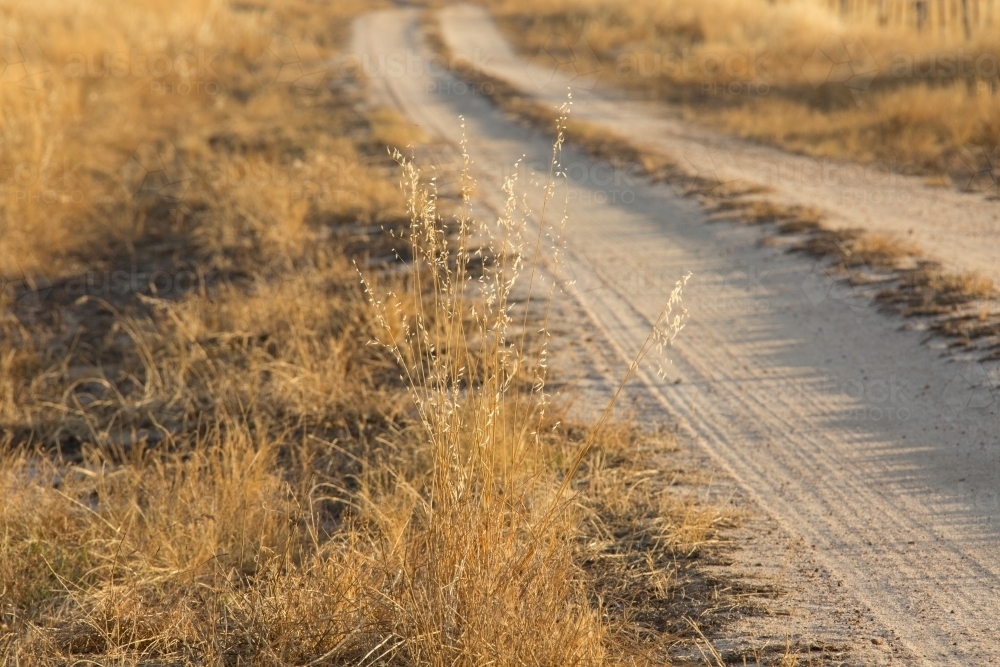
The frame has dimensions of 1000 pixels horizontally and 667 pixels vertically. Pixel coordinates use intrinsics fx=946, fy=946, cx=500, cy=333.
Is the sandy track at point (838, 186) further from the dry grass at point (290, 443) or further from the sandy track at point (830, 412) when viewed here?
the dry grass at point (290, 443)

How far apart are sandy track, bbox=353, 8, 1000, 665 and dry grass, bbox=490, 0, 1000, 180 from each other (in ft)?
7.57

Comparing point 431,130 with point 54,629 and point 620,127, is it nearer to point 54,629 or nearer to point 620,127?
point 620,127

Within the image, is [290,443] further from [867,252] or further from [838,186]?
[838,186]

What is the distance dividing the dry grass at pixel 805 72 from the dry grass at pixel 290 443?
5.01m

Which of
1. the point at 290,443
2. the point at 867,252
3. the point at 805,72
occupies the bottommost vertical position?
the point at 290,443

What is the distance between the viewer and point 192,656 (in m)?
2.92

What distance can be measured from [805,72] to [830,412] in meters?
10.9

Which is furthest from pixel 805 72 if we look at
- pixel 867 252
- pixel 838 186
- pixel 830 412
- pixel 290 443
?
pixel 290 443

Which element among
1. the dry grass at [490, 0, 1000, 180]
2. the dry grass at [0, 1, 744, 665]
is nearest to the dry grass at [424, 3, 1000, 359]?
the dry grass at [490, 0, 1000, 180]

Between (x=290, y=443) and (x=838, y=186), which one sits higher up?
(x=838, y=186)

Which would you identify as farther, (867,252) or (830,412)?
(867,252)

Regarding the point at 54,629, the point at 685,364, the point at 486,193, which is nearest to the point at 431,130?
the point at 486,193

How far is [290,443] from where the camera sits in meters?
4.70

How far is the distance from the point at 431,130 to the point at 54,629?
10133 millimetres
